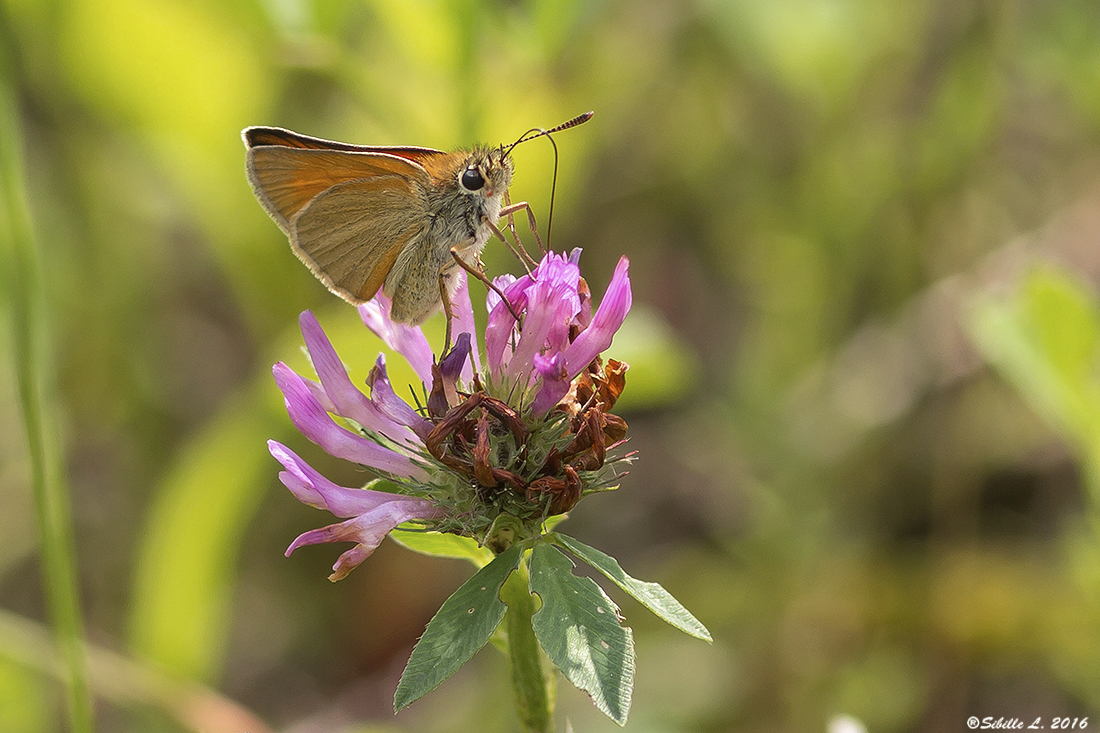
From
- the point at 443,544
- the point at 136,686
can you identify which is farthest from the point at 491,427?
the point at 136,686

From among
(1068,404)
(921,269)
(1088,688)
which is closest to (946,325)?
(921,269)

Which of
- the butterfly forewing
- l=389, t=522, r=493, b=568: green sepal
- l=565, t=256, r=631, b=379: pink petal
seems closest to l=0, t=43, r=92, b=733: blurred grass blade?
the butterfly forewing

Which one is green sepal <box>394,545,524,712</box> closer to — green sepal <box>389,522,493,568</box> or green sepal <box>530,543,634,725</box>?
green sepal <box>530,543,634,725</box>

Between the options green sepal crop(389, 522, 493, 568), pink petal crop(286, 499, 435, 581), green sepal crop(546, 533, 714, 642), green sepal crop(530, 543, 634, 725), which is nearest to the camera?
green sepal crop(530, 543, 634, 725)

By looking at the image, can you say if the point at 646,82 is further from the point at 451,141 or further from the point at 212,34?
the point at 451,141

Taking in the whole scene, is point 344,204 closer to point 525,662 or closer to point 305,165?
point 305,165

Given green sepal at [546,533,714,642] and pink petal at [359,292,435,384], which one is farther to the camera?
pink petal at [359,292,435,384]

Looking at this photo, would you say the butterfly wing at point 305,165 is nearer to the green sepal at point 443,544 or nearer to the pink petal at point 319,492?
the pink petal at point 319,492
